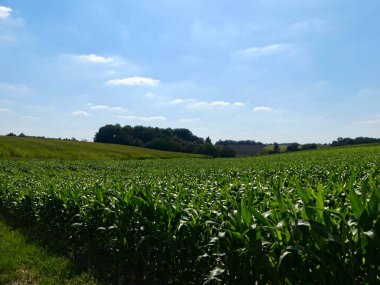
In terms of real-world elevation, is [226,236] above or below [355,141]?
below

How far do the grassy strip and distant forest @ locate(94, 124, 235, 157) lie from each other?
10522cm

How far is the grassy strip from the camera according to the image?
19.0ft

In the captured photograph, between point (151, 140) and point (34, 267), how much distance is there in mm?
121446

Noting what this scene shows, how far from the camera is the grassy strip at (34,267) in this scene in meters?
5.79

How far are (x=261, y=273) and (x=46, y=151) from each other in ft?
205

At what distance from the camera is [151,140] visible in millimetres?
127312

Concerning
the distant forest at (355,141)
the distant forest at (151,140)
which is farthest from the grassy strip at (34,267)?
the distant forest at (355,141)

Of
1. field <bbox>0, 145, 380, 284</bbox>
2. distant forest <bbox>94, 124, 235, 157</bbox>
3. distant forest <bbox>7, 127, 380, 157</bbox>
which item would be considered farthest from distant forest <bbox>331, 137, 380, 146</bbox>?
field <bbox>0, 145, 380, 284</bbox>

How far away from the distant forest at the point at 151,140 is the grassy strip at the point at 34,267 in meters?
105

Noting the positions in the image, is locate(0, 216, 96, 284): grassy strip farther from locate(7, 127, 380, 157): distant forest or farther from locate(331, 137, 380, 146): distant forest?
locate(331, 137, 380, 146): distant forest

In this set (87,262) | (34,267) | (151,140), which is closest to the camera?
(34,267)

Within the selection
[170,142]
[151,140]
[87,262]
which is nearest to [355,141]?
[170,142]

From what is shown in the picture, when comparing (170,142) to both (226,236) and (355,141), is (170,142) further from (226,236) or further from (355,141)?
(226,236)

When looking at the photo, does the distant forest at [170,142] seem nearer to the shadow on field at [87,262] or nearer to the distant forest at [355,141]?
the distant forest at [355,141]
